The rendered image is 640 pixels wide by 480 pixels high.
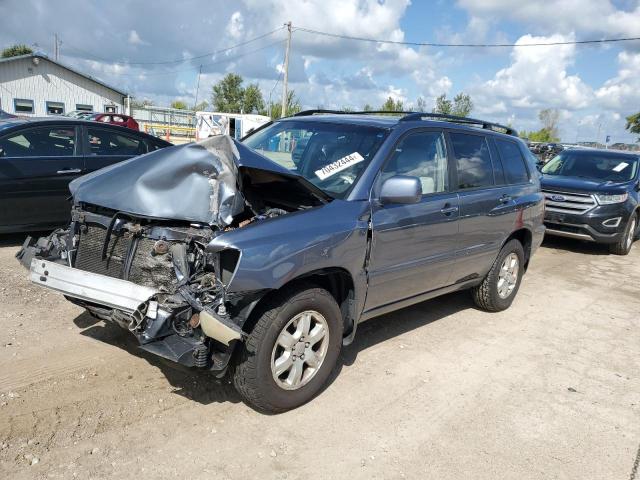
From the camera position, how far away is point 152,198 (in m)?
3.29

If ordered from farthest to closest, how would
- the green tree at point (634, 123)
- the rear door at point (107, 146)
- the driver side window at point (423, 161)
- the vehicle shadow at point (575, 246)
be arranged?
the green tree at point (634, 123) → the vehicle shadow at point (575, 246) → the rear door at point (107, 146) → the driver side window at point (423, 161)

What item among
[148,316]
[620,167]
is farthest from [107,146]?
[620,167]

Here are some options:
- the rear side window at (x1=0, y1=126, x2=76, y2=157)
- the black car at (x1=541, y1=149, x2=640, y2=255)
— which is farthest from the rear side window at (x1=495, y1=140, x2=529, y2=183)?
the rear side window at (x1=0, y1=126, x2=76, y2=157)

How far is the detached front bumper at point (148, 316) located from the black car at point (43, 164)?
3343mm

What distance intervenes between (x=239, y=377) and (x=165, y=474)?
Answer: 0.66 meters

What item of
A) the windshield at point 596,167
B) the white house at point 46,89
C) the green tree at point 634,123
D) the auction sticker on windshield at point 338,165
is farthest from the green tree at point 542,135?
the auction sticker on windshield at point 338,165

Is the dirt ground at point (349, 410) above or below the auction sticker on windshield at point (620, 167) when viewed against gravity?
below

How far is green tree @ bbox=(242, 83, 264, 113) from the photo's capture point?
199 feet

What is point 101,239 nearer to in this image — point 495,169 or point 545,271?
point 495,169

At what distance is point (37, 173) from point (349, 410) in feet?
16.7

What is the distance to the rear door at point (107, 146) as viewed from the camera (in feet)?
22.5

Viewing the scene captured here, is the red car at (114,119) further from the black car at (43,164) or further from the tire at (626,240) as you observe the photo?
the tire at (626,240)

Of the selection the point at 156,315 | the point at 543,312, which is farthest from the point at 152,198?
the point at 543,312

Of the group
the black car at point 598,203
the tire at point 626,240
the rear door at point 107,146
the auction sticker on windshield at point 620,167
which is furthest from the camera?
the auction sticker on windshield at point 620,167
